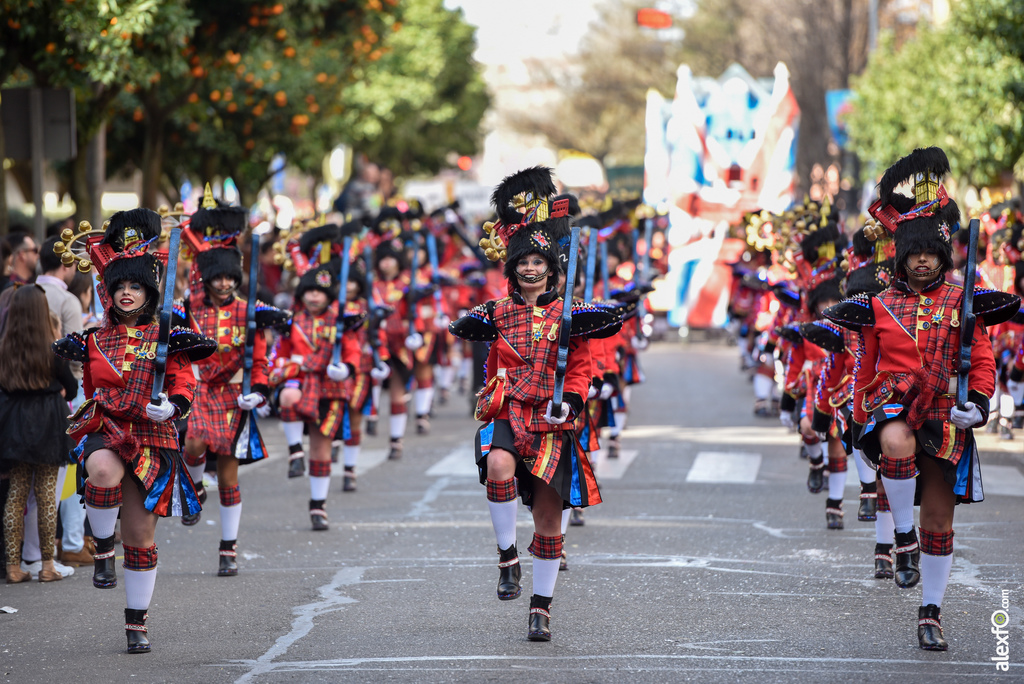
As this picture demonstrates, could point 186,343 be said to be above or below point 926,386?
above

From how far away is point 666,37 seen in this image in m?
53.9

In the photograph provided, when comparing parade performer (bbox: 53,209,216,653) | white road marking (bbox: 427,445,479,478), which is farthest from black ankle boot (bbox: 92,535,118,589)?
white road marking (bbox: 427,445,479,478)

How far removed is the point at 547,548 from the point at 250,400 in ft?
8.45

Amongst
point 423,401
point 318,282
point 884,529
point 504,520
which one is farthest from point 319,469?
point 423,401

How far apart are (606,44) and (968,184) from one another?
115 ft

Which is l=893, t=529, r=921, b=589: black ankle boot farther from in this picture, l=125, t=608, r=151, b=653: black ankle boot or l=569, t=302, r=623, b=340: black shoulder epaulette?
l=125, t=608, r=151, b=653: black ankle boot

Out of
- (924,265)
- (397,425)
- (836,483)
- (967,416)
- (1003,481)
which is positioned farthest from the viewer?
(397,425)

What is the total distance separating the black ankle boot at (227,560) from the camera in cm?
835

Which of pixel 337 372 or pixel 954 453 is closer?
pixel 954 453

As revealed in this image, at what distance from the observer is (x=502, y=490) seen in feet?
21.5

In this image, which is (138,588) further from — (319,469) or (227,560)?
(319,469)

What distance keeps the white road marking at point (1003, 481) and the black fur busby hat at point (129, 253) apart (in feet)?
22.4

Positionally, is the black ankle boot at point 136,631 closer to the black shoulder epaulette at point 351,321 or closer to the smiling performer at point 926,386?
the smiling performer at point 926,386

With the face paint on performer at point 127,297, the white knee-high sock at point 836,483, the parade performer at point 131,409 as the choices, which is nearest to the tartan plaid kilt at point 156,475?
the parade performer at point 131,409
